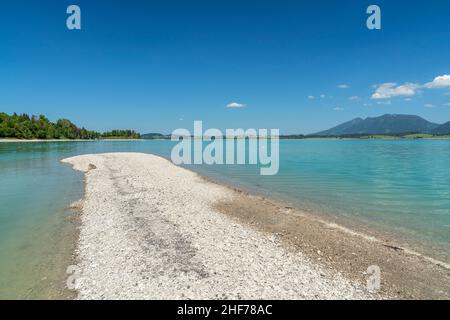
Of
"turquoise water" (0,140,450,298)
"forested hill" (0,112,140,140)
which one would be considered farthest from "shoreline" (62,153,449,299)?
"forested hill" (0,112,140,140)

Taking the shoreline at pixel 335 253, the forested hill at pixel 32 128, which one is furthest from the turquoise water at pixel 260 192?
the forested hill at pixel 32 128

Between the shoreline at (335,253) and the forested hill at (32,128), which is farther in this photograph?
the forested hill at (32,128)

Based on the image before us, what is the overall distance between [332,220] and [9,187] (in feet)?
86.4

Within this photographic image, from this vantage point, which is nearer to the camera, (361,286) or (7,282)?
(361,286)

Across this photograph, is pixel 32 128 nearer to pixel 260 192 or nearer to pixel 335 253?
pixel 260 192

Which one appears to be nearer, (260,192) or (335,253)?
(335,253)

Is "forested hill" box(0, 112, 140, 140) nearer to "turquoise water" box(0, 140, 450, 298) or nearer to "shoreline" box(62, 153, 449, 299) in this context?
"turquoise water" box(0, 140, 450, 298)

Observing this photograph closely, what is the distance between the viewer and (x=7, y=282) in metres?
7.91

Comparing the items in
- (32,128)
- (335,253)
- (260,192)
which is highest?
(32,128)

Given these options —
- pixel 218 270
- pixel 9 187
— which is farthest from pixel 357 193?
pixel 9 187

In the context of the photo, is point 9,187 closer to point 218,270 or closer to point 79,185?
point 79,185

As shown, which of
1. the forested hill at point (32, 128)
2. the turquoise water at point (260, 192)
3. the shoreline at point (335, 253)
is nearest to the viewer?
the shoreline at point (335, 253)

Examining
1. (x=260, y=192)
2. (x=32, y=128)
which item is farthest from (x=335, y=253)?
(x=32, y=128)

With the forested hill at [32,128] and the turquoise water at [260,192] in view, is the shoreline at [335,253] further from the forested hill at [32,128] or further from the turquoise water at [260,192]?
the forested hill at [32,128]
